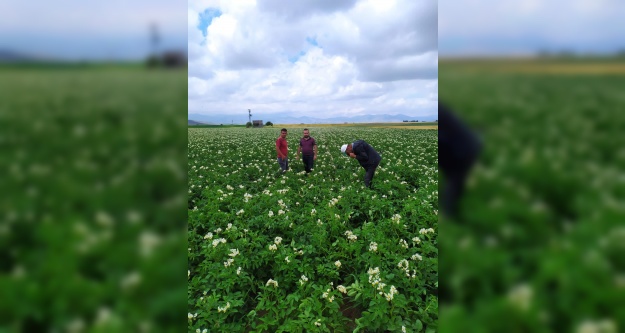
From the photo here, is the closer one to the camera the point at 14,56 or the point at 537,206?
the point at 14,56

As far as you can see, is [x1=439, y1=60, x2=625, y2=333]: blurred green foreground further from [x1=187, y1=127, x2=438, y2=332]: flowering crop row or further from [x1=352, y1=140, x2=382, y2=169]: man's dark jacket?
[x1=352, y1=140, x2=382, y2=169]: man's dark jacket

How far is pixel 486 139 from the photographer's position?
648 mm

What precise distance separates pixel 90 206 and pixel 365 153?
289 centimetres

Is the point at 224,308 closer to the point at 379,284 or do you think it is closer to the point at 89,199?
the point at 379,284

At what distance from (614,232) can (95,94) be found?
1.07 metres

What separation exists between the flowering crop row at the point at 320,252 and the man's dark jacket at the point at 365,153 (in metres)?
0.10

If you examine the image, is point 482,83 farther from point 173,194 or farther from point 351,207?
point 351,207

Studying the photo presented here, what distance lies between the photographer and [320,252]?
7.86ft

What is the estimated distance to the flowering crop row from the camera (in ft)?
5.67

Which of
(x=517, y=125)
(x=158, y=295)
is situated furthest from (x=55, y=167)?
(x=517, y=125)

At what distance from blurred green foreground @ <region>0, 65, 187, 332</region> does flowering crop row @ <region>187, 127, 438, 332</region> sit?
1050 mm

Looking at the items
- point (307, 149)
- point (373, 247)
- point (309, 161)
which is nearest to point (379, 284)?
point (373, 247)

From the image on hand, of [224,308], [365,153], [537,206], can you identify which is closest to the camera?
[537,206]

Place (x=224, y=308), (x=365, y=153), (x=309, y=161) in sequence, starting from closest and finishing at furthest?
(x=224, y=308), (x=365, y=153), (x=309, y=161)
